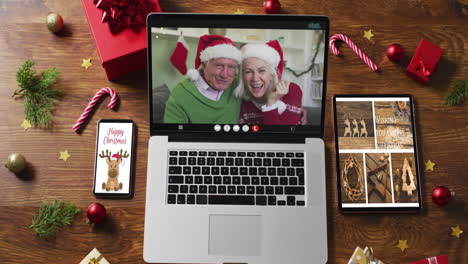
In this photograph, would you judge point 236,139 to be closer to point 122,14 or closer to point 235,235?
point 235,235

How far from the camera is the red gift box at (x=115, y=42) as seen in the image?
112 centimetres

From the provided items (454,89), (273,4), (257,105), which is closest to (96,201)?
(257,105)

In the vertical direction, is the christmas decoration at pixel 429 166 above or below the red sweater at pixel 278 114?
below

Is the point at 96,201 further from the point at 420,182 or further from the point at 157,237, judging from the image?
the point at 420,182

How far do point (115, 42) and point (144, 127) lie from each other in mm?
220

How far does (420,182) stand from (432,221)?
10 cm

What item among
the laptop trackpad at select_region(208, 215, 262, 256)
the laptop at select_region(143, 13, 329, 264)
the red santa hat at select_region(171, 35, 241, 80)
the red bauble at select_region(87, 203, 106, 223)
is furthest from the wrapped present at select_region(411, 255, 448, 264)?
the red bauble at select_region(87, 203, 106, 223)

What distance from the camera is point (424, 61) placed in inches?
47.1

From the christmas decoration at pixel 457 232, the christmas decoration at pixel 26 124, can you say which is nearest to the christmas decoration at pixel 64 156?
the christmas decoration at pixel 26 124

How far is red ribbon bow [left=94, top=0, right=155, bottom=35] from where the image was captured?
3.66 ft

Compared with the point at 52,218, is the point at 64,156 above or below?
above

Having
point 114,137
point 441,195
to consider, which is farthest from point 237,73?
Answer: point 441,195

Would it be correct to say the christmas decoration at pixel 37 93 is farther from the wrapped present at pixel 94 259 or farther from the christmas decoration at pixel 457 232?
the christmas decoration at pixel 457 232

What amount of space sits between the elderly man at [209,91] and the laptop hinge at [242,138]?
0.03 meters
